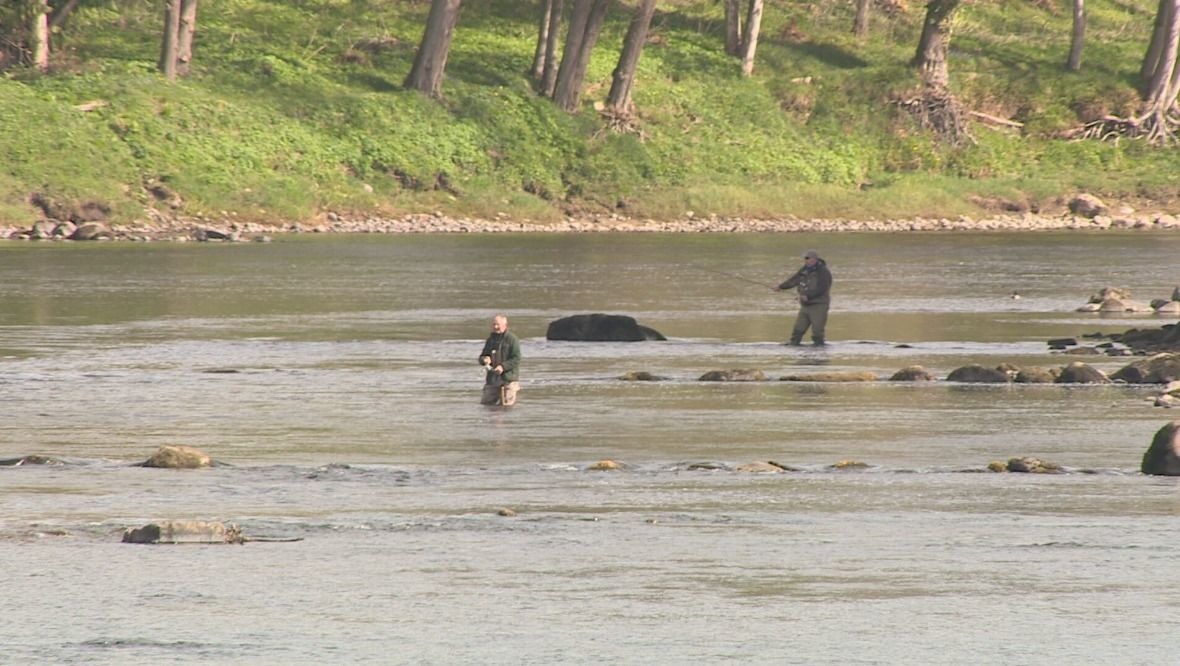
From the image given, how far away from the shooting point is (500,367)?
2069cm

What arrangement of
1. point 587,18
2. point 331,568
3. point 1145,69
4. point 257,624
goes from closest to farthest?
point 257,624
point 331,568
point 587,18
point 1145,69

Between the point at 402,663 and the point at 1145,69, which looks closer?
the point at 402,663

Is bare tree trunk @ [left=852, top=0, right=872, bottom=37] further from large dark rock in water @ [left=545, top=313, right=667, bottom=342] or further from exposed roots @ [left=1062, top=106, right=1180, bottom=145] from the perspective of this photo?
large dark rock in water @ [left=545, top=313, right=667, bottom=342]

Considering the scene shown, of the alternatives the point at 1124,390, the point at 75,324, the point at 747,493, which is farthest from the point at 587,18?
the point at 747,493

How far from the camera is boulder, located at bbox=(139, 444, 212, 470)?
16141 millimetres

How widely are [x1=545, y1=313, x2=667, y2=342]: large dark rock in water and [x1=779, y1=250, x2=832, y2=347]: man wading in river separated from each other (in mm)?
1981

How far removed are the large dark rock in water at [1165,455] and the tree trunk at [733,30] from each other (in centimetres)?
5978

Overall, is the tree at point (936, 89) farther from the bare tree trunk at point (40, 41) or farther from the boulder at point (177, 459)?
the boulder at point (177, 459)

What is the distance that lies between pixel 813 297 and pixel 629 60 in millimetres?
38319

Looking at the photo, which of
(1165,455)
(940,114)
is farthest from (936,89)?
(1165,455)

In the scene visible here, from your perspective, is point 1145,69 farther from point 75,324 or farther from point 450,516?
point 450,516

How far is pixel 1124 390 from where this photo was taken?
2255 cm

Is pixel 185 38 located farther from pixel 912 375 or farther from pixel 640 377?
pixel 912 375

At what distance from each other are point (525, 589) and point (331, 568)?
1.29 metres
